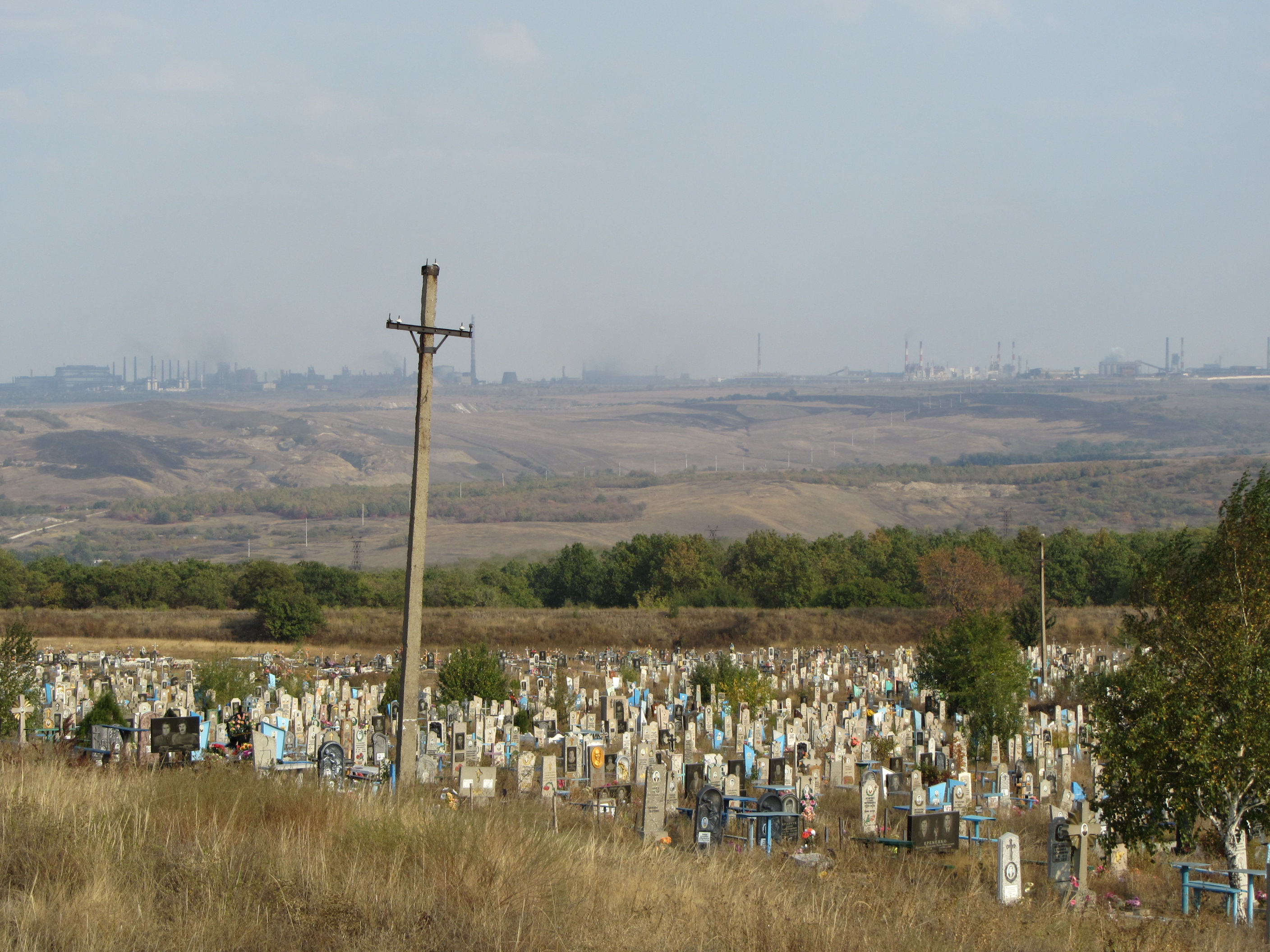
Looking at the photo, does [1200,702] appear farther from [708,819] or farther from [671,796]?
[671,796]

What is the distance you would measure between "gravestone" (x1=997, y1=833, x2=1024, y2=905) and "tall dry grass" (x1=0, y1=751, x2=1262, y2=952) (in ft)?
2.68

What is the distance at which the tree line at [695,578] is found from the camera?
62969mm

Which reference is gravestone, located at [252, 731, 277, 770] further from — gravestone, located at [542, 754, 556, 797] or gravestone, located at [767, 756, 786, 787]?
gravestone, located at [767, 756, 786, 787]

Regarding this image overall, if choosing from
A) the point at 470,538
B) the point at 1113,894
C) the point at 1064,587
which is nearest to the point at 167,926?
the point at 1113,894

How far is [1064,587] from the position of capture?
6938cm

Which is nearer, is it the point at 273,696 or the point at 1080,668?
the point at 273,696

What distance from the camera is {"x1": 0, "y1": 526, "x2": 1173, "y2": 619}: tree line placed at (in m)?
63.0

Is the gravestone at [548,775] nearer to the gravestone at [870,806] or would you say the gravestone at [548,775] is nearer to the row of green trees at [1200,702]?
the gravestone at [870,806]

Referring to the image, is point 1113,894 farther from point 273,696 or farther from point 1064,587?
point 1064,587

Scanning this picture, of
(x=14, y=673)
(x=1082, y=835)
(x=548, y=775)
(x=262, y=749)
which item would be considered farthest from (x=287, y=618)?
(x=1082, y=835)

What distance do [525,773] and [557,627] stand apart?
40127 millimetres

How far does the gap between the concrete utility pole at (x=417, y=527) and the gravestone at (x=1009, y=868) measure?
5.73m

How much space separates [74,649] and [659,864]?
137 feet

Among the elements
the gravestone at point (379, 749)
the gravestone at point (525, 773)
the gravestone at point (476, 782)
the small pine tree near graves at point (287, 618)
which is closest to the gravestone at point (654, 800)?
the gravestone at point (476, 782)
